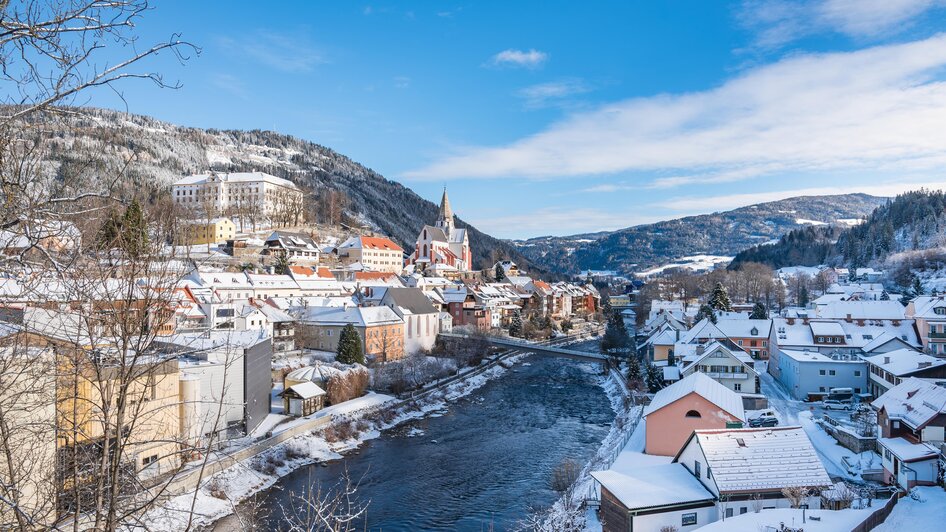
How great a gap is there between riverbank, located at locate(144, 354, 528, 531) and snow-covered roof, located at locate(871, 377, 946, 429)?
14.2 metres

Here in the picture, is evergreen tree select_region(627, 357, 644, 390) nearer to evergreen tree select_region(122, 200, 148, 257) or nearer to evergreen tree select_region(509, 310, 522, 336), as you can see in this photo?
evergreen tree select_region(509, 310, 522, 336)

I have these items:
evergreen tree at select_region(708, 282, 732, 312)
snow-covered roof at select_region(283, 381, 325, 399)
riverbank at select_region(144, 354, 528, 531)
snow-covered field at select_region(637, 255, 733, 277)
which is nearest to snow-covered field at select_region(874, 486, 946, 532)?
riverbank at select_region(144, 354, 528, 531)

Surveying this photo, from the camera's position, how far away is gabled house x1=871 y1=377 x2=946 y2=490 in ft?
41.3

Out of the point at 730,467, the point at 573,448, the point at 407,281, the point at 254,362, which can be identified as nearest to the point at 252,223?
the point at 407,281

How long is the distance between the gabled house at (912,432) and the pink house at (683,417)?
3.27 meters

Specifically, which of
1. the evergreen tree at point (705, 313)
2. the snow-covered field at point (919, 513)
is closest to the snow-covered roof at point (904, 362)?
the snow-covered field at point (919, 513)

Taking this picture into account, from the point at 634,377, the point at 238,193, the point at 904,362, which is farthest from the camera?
the point at 238,193

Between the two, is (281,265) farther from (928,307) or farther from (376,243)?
(928,307)

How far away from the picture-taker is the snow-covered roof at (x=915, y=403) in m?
14.1

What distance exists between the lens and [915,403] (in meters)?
15.0

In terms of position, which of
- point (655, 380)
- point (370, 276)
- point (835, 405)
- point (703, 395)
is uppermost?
point (370, 276)

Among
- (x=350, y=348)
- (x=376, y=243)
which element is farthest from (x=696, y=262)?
(x=350, y=348)

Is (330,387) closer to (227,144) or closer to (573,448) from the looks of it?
(573,448)

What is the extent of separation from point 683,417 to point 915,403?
561 cm
